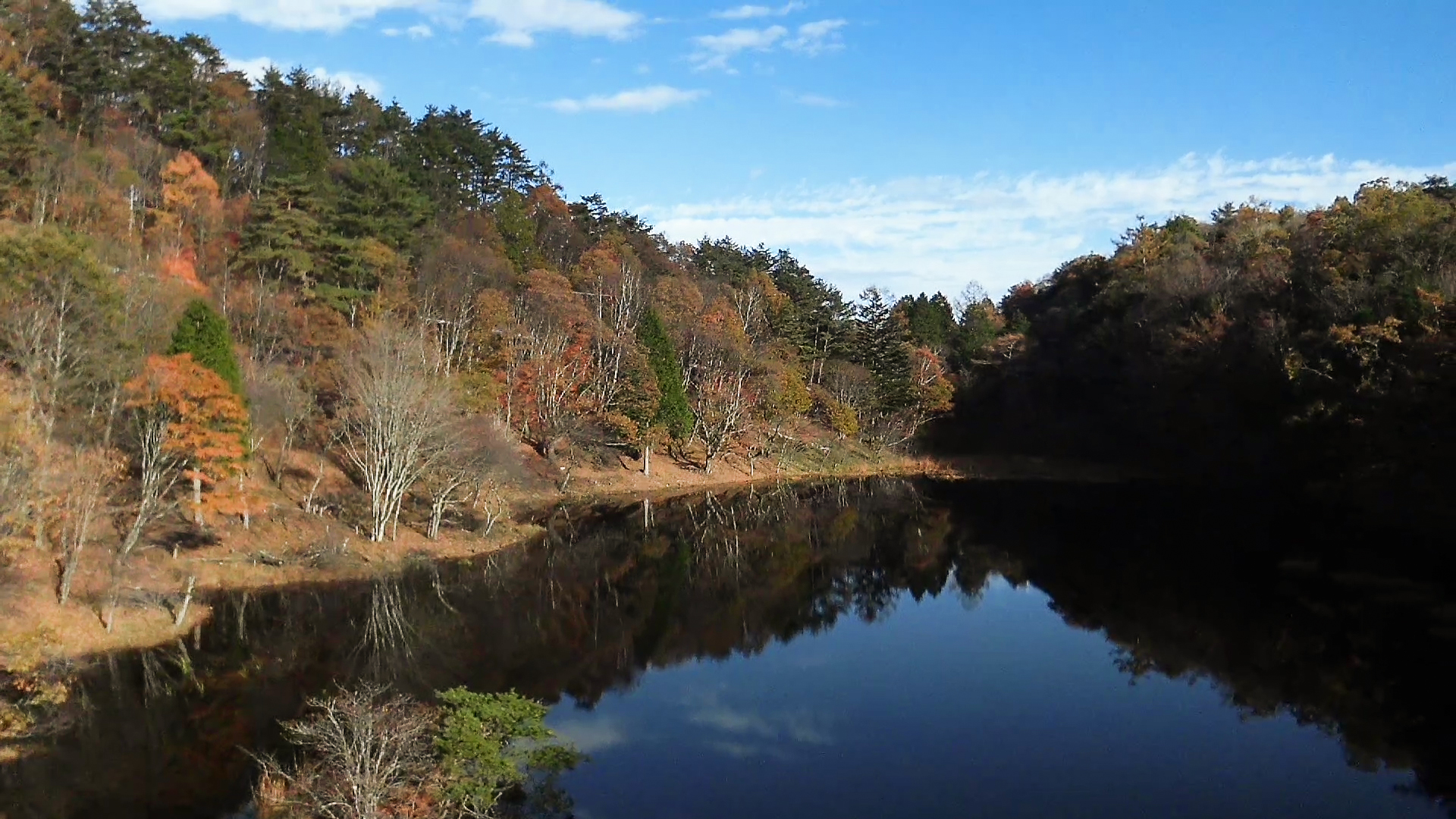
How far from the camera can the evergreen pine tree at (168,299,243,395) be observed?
28.8 meters

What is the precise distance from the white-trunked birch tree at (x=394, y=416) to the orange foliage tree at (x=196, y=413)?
502 centimetres

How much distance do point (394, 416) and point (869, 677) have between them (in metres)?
18.0

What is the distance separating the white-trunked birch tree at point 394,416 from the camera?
32.5 meters

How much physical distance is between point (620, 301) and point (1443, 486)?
42.2m

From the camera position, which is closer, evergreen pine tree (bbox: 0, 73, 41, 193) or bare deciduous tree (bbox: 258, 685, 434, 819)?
bare deciduous tree (bbox: 258, 685, 434, 819)

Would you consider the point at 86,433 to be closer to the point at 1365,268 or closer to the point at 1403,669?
the point at 1403,669

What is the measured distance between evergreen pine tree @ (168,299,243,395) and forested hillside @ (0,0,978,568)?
78mm

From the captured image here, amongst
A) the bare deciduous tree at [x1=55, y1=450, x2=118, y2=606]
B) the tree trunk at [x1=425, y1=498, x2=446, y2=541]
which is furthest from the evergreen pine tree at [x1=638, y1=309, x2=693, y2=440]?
the bare deciduous tree at [x1=55, y1=450, x2=118, y2=606]

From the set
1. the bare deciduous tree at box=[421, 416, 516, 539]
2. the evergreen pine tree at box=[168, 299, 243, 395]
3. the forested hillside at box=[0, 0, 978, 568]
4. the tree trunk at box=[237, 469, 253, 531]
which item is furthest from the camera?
the bare deciduous tree at box=[421, 416, 516, 539]

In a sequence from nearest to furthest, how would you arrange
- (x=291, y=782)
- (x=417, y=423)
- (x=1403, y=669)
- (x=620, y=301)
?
(x=291, y=782), (x=1403, y=669), (x=417, y=423), (x=620, y=301)

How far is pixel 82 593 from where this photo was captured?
77.6ft

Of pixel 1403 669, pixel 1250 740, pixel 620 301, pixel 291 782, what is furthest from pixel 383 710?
pixel 620 301

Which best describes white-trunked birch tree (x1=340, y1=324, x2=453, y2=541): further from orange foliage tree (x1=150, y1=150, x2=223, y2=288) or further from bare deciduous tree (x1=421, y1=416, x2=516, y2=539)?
orange foliage tree (x1=150, y1=150, x2=223, y2=288)

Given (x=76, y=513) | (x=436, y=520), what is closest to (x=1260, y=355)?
(x=436, y=520)
